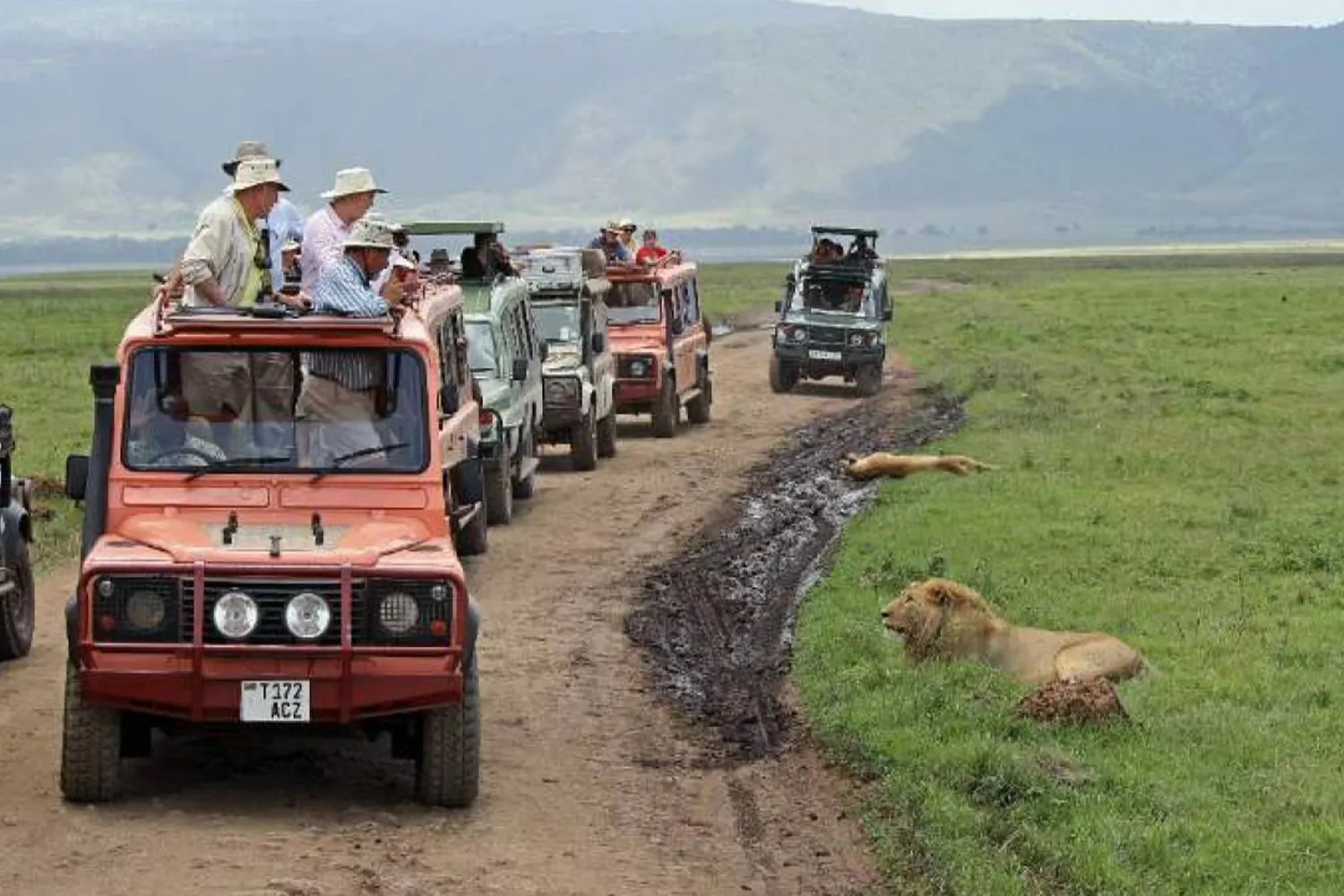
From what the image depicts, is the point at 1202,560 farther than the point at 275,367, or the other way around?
the point at 1202,560

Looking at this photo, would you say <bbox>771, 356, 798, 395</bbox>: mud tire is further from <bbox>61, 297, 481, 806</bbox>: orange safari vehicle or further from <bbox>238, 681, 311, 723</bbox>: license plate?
<bbox>238, 681, 311, 723</bbox>: license plate

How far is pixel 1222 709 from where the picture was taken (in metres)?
12.9

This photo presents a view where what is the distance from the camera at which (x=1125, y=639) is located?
15242 millimetres

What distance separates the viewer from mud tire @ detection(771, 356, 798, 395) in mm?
38844

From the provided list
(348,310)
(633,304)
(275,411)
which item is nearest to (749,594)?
(348,310)

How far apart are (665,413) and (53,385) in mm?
10617

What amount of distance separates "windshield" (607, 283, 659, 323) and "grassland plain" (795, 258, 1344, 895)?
3.95 metres

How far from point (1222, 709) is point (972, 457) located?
13.2 metres

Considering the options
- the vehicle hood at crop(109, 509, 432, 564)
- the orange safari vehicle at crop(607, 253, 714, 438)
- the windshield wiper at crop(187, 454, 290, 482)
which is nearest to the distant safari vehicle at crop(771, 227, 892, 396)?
the orange safari vehicle at crop(607, 253, 714, 438)

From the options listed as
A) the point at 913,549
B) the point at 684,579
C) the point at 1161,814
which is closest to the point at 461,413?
the point at 684,579

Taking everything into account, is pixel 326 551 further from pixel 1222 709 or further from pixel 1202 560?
pixel 1202 560

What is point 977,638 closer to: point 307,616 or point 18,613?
point 307,616

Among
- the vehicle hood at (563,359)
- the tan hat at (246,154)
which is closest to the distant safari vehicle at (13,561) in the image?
the tan hat at (246,154)

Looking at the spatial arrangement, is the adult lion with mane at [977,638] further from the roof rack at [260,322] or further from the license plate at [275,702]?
the license plate at [275,702]
